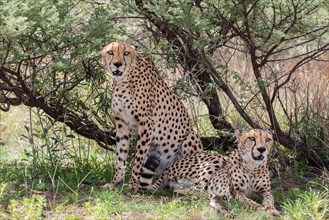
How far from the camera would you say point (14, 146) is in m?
7.81

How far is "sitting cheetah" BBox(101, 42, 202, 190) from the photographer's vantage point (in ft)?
19.6

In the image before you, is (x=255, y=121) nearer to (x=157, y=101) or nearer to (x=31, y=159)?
(x=157, y=101)

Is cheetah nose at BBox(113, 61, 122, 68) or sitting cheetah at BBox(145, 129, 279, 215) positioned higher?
cheetah nose at BBox(113, 61, 122, 68)

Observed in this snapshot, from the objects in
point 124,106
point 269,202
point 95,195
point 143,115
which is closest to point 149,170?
point 143,115

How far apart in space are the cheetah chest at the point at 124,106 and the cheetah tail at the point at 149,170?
368 mm

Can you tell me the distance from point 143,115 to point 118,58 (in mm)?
506

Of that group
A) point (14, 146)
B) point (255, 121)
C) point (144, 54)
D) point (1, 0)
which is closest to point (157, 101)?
point (144, 54)

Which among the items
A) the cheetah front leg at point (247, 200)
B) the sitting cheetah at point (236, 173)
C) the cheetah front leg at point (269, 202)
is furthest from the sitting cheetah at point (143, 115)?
the cheetah front leg at point (269, 202)

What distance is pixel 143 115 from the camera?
6.09 m

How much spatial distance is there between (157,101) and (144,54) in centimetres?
50

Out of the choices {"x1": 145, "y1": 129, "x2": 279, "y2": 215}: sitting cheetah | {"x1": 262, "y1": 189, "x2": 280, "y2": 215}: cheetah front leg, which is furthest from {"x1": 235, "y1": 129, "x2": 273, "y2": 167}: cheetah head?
{"x1": 262, "y1": 189, "x2": 280, "y2": 215}: cheetah front leg

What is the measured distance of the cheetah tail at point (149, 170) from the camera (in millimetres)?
6074

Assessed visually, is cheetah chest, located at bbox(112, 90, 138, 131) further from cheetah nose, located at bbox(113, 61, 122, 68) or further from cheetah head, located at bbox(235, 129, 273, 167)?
cheetah head, located at bbox(235, 129, 273, 167)

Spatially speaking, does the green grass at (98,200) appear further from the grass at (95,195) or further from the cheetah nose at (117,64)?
the cheetah nose at (117,64)
